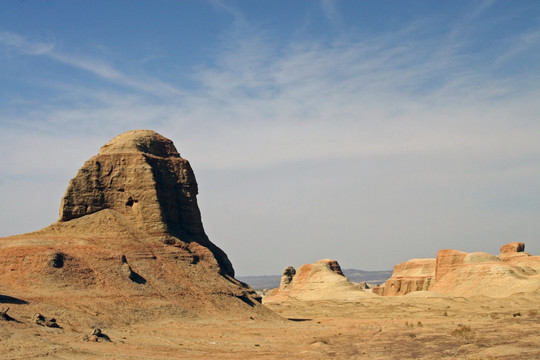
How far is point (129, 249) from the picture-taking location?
5122 cm

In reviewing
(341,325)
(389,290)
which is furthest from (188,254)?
(389,290)

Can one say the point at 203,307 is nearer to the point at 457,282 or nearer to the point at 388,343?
the point at 388,343

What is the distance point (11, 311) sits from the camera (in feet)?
121

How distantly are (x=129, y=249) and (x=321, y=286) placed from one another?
60.1 meters

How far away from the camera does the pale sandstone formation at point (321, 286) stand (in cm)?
10050

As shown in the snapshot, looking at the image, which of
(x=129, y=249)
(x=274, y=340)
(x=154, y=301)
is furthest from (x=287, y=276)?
(x=274, y=340)

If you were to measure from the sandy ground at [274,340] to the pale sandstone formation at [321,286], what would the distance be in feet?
148

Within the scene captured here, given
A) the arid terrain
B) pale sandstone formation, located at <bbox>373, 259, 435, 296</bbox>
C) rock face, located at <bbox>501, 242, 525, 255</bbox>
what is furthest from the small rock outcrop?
the arid terrain

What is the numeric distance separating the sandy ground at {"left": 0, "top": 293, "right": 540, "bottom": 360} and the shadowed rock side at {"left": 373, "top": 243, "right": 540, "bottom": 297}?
33201 mm

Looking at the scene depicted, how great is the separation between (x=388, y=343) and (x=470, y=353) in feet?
22.2

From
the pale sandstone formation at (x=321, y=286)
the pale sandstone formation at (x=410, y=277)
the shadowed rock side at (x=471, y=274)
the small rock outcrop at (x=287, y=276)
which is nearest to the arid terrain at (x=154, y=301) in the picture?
the shadowed rock side at (x=471, y=274)

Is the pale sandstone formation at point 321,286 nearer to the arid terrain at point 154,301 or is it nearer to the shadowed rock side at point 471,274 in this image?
the shadowed rock side at point 471,274

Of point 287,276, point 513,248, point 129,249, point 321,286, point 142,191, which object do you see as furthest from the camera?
point 287,276

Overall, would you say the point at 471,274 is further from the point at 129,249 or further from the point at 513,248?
the point at 129,249
